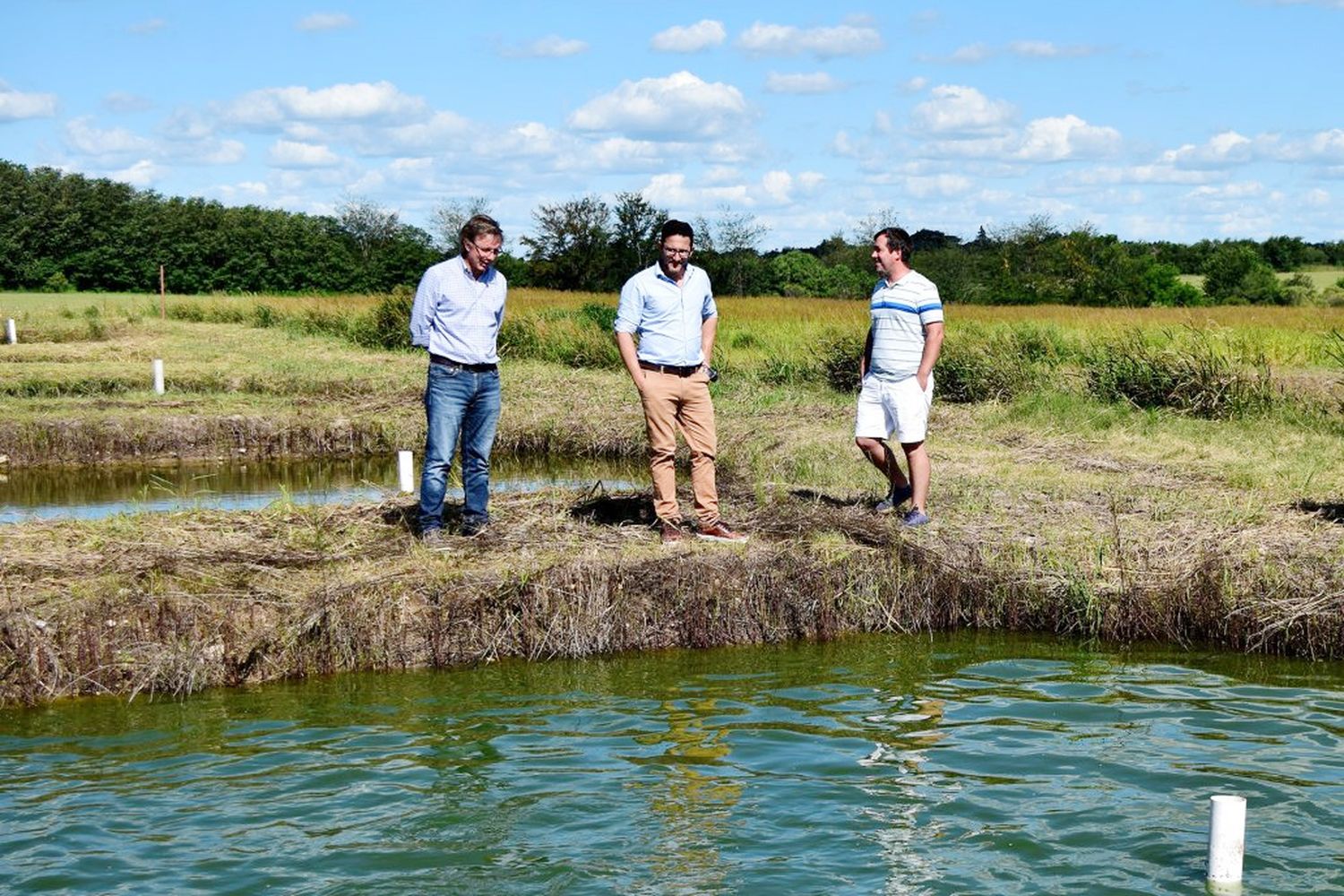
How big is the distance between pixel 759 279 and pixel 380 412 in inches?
1281

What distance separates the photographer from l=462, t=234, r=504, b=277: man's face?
342 inches

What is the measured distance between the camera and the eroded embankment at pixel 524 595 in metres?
7.86

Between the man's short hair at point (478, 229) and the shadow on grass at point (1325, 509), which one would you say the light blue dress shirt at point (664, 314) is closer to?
the man's short hair at point (478, 229)

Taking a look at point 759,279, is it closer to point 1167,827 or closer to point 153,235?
point 153,235

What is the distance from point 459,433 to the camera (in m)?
9.20

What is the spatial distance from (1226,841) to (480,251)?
544 cm

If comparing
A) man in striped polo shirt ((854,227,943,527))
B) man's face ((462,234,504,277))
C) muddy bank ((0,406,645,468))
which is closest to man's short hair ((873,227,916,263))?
man in striped polo shirt ((854,227,943,527))

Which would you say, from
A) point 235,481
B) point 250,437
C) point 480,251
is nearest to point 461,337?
point 480,251

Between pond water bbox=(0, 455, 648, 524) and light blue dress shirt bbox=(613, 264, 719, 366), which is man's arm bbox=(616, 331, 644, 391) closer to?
light blue dress shirt bbox=(613, 264, 719, 366)

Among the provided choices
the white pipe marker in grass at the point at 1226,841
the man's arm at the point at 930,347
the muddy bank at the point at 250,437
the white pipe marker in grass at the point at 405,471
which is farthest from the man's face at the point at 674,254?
the muddy bank at the point at 250,437

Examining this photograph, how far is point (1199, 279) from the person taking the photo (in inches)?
1973

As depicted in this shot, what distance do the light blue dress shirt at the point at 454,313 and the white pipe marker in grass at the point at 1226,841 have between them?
5.18 meters

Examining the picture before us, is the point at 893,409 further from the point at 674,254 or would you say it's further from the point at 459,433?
the point at 459,433

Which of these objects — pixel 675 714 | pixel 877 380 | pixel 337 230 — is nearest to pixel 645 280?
pixel 877 380
